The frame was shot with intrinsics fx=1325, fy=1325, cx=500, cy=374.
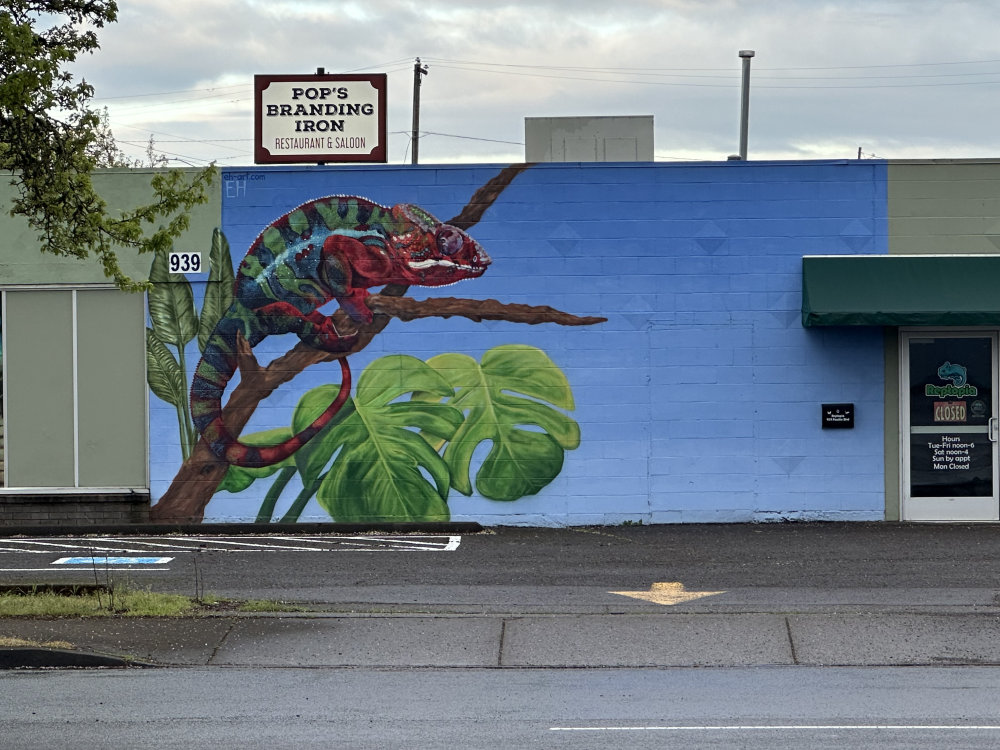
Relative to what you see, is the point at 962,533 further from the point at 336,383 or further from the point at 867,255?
the point at 336,383

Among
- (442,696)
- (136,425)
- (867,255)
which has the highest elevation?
(867,255)

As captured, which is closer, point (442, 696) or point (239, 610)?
point (442, 696)

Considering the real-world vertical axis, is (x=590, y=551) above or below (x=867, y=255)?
below

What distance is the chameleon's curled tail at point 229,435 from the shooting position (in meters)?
16.8

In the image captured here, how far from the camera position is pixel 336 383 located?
55.1 ft

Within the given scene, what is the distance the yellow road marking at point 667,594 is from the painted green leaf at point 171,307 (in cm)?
727

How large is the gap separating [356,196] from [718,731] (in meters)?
10.6

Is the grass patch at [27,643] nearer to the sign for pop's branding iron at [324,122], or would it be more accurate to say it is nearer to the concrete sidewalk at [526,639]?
the concrete sidewalk at [526,639]

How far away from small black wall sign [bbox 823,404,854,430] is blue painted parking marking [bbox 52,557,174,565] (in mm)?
8097

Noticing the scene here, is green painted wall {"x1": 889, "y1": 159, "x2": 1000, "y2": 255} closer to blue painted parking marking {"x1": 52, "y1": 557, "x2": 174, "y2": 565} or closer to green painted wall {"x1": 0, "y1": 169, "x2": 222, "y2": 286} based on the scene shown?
green painted wall {"x1": 0, "y1": 169, "x2": 222, "y2": 286}

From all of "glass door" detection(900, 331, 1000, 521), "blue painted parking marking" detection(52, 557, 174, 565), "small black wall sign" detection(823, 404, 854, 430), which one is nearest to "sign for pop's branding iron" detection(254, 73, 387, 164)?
"blue painted parking marking" detection(52, 557, 174, 565)

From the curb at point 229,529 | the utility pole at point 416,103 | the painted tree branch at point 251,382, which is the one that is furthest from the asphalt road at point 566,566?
the utility pole at point 416,103

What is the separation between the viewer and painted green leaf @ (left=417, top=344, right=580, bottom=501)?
1673 cm

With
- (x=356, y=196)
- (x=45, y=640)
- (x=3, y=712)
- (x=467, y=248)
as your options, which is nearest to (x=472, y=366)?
(x=467, y=248)
